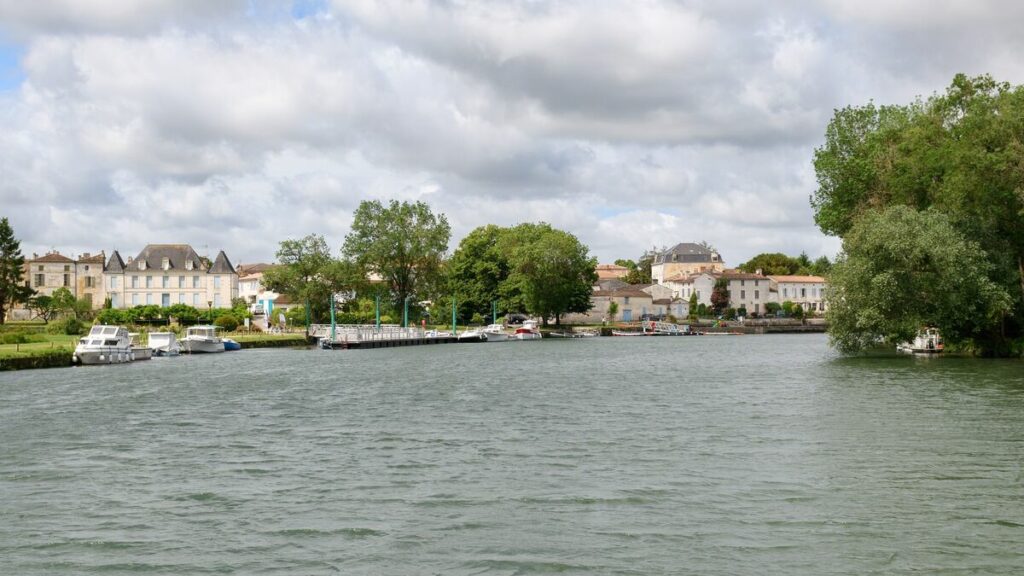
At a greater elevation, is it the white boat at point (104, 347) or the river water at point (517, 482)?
the white boat at point (104, 347)

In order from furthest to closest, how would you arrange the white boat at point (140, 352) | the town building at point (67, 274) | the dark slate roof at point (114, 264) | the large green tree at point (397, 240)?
1. the town building at point (67, 274)
2. the dark slate roof at point (114, 264)
3. the large green tree at point (397, 240)
4. the white boat at point (140, 352)

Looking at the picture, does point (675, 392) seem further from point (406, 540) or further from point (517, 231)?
point (517, 231)

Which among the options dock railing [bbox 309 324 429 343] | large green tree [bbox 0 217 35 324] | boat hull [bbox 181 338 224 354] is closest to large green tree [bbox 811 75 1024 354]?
dock railing [bbox 309 324 429 343]

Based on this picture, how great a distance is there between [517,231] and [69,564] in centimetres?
12759

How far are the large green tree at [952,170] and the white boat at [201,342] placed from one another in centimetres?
4890

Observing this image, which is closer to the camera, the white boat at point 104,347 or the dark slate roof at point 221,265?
the white boat at point 104,347

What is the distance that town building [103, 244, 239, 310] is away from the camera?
12481cm

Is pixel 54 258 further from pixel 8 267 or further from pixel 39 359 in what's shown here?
pixel 39 359

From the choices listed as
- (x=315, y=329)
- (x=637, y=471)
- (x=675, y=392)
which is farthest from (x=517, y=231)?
(x=637, y=471)

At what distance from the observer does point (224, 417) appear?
3175 centimetres

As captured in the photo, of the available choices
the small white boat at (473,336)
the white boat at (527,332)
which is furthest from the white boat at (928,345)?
the white boat at (527,332)

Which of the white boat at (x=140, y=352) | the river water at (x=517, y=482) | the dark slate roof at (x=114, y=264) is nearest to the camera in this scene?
the river water at (x=517, y=482)

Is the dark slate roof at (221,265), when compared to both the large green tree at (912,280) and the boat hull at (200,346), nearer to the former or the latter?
the boat hull at (200,346)

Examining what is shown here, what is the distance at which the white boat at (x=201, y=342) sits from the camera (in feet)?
253
